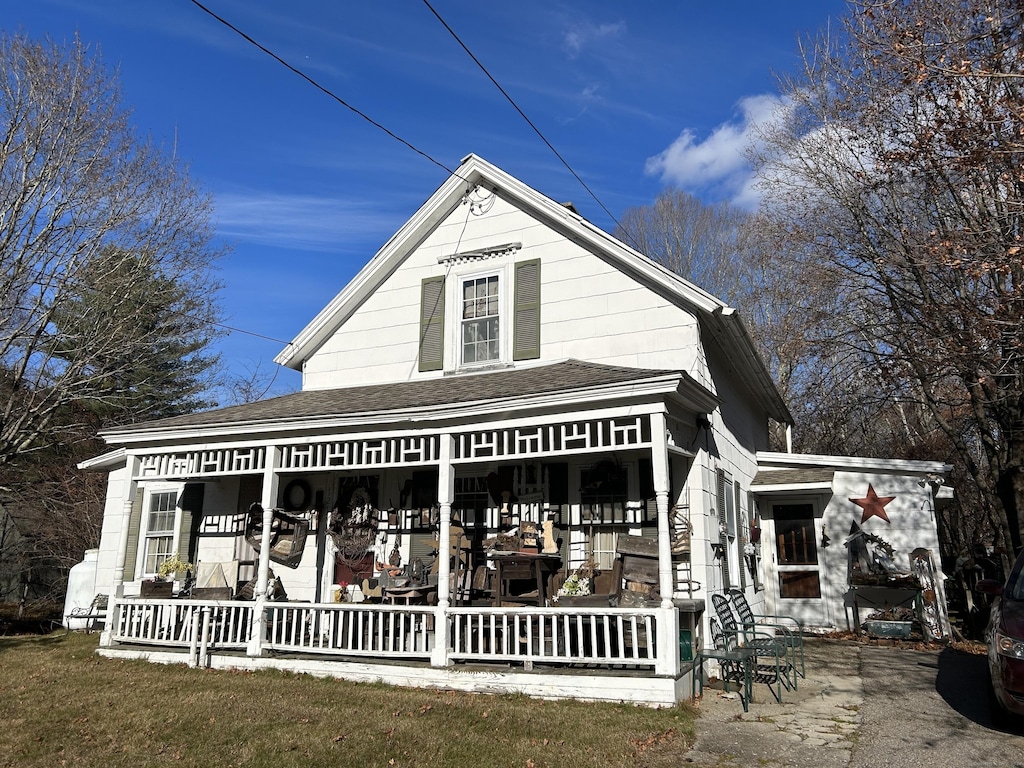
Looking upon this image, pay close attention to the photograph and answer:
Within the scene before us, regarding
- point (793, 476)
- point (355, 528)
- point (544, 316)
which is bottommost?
point (355, 528)

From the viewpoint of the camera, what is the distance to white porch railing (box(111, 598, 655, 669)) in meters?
8.19

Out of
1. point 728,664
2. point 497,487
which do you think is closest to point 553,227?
point 497,487

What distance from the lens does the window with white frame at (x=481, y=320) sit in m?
11.9

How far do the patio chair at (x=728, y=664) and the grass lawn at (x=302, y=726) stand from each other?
0.77 meters

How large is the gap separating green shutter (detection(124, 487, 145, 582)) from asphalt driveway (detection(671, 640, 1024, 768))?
10162 millimetres

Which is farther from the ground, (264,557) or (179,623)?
(264,557)

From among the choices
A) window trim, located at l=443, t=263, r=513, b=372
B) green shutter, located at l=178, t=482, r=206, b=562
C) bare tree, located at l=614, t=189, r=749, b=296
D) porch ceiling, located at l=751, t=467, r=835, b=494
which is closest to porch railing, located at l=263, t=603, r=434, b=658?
green shutter, located at l=178, t=482, r=206, b=562

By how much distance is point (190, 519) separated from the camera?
42.0ft

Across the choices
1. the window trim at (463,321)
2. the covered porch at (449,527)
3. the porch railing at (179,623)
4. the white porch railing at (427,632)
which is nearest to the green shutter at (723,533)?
the covered porch at (449,527)

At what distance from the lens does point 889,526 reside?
43.3 ft

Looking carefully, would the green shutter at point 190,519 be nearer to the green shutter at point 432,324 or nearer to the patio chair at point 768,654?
the green shutter at point 432,324

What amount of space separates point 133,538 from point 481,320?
7648 millimetres

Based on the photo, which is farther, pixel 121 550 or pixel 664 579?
pixel 121 550

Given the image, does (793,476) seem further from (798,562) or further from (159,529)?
(159,529)
